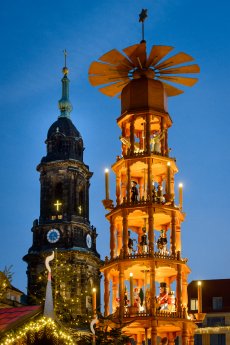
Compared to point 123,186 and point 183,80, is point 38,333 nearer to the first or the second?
point 123,186

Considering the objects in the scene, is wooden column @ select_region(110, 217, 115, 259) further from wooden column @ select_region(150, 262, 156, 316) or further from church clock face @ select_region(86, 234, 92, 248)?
church clock face @ select_region(86, 234, 92, 248)

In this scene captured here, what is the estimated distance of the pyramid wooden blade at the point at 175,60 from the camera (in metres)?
45.9

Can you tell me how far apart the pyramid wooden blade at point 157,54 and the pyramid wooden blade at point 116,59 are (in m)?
1.06

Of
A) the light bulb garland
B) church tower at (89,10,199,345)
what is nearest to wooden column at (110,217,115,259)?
church tower at (89,10,199,345)

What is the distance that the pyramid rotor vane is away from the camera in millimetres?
45375

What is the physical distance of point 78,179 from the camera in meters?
118

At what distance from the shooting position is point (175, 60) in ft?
151

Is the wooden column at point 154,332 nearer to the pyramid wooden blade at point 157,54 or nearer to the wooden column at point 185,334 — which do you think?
the wooden column at point 185,334

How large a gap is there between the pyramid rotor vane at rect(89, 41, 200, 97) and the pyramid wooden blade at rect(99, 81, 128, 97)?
6 centimetres

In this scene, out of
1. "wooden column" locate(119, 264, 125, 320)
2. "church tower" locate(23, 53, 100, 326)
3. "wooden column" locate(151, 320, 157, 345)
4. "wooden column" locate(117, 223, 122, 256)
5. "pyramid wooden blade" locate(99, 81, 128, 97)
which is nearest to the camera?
"wooden column" locate(151, 320, 157, 345)

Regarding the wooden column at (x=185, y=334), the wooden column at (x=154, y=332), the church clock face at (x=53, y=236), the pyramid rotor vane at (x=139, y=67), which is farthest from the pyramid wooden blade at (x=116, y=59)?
the church clock face at (x=53, y=236)

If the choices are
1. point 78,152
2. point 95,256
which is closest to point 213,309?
point 95,256

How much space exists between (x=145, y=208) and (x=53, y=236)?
239 ft

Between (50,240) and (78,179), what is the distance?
9.14m
